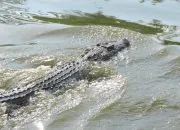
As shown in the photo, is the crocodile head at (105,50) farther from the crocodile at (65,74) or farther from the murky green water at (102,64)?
the murky green water at (102,64)

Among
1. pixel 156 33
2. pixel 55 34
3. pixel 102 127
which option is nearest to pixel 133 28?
pixel 156 33

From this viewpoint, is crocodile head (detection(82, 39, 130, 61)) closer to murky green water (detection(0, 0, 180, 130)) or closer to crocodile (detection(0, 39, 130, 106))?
crocodile (detection(0, 39, 130, 106))

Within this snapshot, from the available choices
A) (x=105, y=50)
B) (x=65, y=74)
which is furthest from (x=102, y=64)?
(x=65, y=74)

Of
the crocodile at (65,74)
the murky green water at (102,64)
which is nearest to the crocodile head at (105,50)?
the crocodile at (65,74)

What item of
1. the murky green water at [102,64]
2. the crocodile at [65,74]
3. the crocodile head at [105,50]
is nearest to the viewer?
the murky green water at [102,64]

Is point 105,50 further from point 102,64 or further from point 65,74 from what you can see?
point 65,74

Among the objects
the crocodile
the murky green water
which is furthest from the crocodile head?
the murky green water

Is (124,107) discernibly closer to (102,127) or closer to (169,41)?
(102,127)
